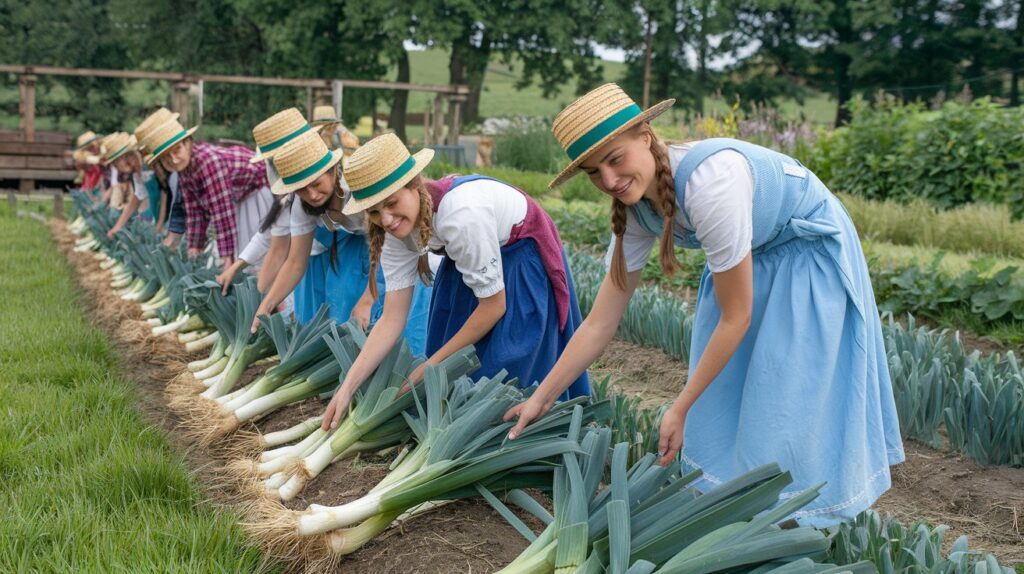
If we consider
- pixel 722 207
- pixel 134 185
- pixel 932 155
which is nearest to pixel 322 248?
pixel 722 207

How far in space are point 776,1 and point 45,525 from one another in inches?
1083

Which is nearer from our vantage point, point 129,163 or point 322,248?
point 322,248

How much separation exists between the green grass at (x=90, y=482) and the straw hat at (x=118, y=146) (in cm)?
303

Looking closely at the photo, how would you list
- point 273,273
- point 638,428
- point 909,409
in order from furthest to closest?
1. point 273,273
2. point 909,409
3. point 638,428

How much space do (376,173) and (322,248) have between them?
1.97m

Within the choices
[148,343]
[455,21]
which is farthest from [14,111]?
[148,343]

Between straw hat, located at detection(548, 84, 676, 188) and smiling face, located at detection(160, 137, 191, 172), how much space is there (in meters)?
3.26

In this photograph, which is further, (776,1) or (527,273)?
(776,1)

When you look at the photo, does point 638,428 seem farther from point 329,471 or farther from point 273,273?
point 273,273

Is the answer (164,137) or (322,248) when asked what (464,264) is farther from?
(164,137)

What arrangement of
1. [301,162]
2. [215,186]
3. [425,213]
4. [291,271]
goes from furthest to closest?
[215,186] < [291,271] < [301,162] < [425,213]

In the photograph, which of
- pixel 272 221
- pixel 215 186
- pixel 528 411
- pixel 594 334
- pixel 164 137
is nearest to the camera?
pixel 528 411

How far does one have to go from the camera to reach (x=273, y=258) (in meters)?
4.31

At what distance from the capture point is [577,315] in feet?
11.4
